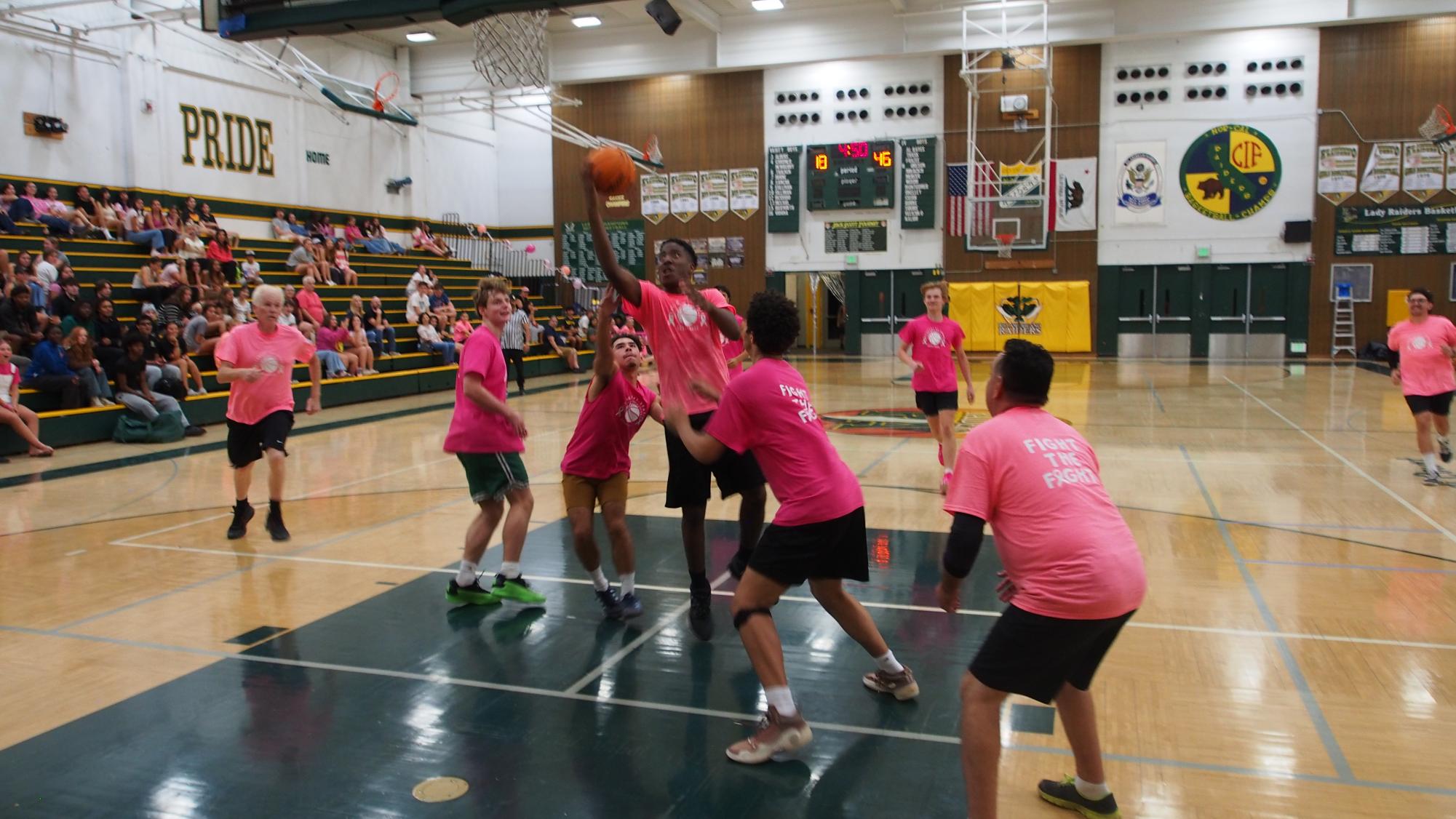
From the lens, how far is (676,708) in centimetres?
412

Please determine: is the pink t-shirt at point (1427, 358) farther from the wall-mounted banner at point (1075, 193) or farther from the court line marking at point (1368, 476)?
the wall-mounted banner at point (1075, 193)

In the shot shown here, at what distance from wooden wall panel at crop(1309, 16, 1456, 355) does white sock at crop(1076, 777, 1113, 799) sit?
24.7m

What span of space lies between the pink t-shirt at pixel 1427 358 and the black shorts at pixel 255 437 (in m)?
9.15

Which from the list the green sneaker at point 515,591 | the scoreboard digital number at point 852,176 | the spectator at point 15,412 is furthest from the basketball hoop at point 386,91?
the green sneaker at point 515,591

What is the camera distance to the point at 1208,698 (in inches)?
165

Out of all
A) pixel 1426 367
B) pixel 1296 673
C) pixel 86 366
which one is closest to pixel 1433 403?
pixel 1426 367

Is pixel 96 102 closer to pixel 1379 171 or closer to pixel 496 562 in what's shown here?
pixel 496 562

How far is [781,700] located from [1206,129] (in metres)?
24.9

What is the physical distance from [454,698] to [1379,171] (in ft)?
A: 85.5

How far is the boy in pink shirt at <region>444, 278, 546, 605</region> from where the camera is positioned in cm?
533

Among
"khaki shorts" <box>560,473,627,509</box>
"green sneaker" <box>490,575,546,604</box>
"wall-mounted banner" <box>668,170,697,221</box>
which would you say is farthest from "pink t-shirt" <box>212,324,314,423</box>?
"wall-mounted banner" <box>668,170,697,221</box>

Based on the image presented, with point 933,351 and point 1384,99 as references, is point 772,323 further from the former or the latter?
point 1384,99

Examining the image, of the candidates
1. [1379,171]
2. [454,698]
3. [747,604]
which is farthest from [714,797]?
[1379,171]

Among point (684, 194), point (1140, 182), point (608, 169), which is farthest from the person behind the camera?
point (684, 194)
